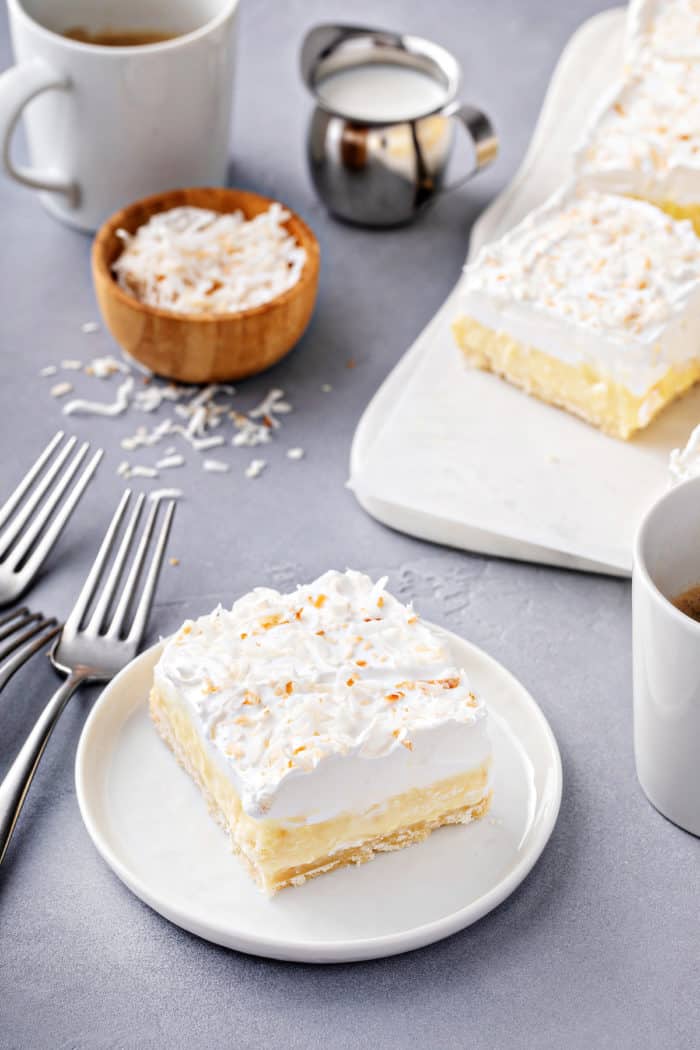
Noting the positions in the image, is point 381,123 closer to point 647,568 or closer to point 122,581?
point 122,581

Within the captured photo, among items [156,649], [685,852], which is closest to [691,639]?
[685,852]

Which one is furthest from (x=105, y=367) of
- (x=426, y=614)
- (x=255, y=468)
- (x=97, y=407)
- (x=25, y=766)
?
(x=25, y=766)

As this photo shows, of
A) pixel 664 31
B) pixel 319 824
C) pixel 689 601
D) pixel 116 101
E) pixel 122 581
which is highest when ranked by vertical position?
pixel 664 31

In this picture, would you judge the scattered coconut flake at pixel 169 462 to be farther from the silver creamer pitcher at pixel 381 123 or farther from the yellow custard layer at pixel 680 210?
the yellow custard layer at pixel 680 210

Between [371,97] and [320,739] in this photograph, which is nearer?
[320,739]

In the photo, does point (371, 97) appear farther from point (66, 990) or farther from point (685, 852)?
point (66, 990)

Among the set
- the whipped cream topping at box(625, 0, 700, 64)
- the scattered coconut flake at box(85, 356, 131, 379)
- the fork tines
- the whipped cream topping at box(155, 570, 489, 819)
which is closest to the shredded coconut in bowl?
the scattered coconut flake at box(85, 356, 131, 379)
